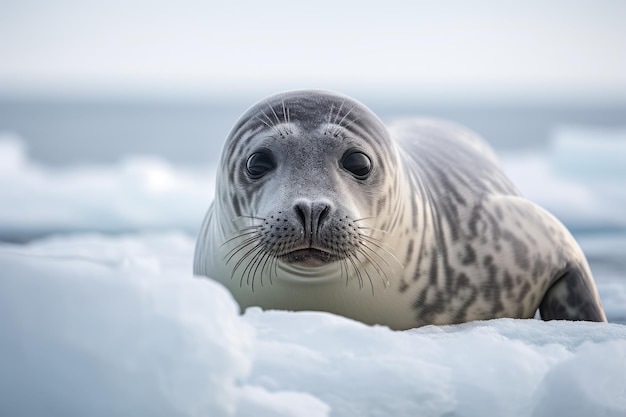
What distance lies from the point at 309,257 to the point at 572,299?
3.33 feet

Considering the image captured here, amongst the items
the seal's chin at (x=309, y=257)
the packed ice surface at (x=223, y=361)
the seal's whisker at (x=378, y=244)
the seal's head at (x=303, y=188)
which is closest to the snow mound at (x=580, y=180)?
the seal's whisker at (x=378, y=244)

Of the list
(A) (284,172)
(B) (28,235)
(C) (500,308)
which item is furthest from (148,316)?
(B) (28,235)

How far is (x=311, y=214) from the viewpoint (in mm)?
2193

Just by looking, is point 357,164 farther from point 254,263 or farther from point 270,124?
point 254,263

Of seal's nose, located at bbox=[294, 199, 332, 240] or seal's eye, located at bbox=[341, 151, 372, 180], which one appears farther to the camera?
seal's eye, located at bbox=[341, 151, 372, 180]

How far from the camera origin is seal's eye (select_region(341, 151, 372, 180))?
2434 mm

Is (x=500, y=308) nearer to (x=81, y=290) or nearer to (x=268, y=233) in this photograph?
(x=268, y=233)

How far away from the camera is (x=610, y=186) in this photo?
6.83 m

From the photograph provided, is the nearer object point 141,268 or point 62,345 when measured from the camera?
point 62,345

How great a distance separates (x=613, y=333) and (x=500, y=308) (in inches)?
16.1

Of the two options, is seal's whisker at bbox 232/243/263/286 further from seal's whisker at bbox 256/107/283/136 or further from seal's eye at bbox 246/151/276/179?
seal's whisker at bbox 256/107/283/136

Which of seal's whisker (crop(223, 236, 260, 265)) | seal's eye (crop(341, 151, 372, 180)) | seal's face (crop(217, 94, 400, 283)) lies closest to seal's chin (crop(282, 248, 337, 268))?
seal's face (crop(217, 94, 400, 283))

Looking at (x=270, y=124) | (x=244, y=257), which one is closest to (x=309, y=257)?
(x=244, y=257)

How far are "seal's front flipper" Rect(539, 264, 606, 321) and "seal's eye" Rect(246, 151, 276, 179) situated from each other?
107 cm
